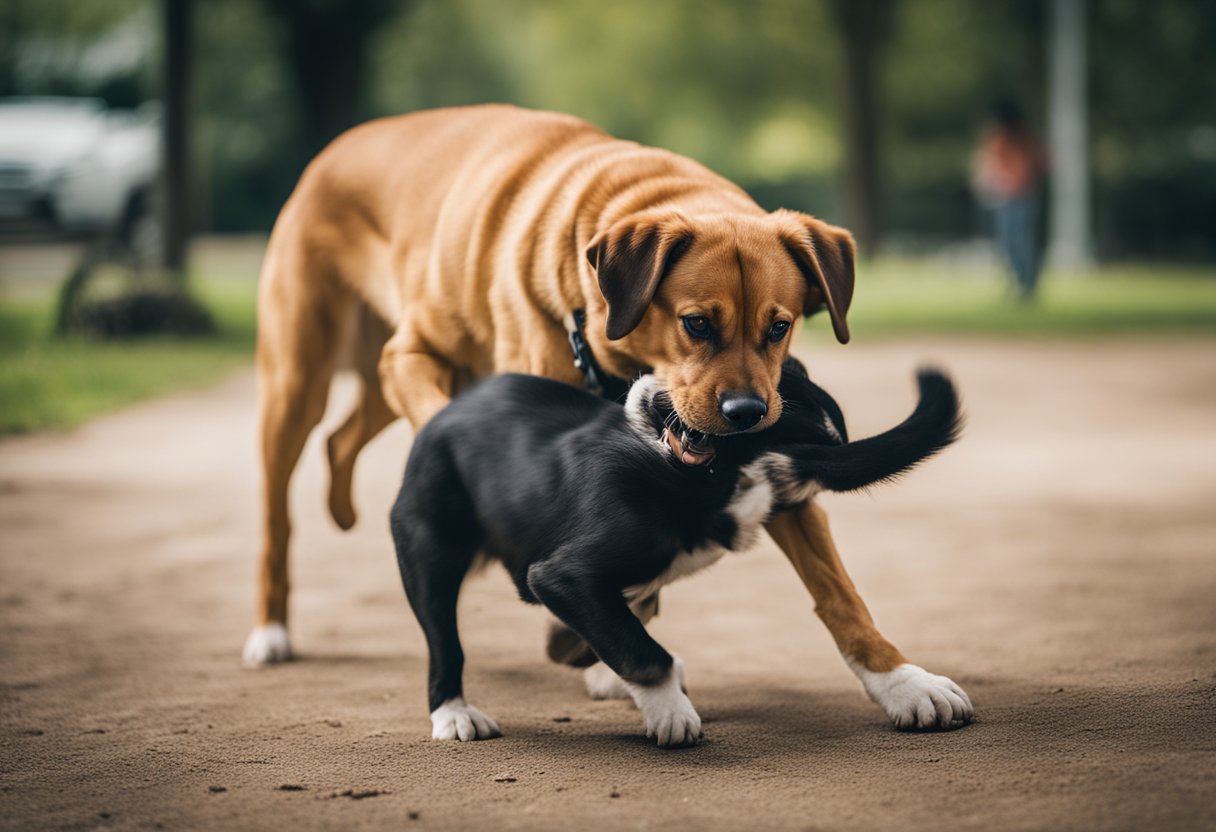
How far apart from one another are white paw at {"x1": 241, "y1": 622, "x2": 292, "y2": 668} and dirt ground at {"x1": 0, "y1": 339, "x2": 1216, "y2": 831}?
0.09m

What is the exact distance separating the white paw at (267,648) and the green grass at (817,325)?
5.67 metres

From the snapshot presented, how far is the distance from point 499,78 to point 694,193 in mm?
40702

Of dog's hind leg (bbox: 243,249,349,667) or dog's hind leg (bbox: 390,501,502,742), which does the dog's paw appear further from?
dog's hind leg (bbox: 243,249,349,667)

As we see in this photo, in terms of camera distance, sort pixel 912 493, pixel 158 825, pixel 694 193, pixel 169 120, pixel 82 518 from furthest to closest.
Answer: pixel 169 120
pixel 912 493
pixel 82 518
pixel 694 193
pixel 158 825

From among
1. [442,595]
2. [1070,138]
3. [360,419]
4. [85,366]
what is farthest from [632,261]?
[1070,138]

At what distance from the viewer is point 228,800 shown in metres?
3.57

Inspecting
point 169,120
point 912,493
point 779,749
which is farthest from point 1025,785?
point 169,120

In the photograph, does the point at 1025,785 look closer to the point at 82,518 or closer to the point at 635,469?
the point at 635,469

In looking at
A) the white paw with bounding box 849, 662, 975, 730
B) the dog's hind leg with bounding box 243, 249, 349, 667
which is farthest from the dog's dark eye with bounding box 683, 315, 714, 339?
the dog's hind leg with bounding box 243, 249, 349, 667

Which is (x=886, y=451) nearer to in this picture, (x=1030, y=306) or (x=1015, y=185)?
(x=1030, y=306)

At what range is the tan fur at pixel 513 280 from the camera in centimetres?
422

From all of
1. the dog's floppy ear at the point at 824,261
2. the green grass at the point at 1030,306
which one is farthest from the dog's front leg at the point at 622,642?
the green grass at the point at 1030,306

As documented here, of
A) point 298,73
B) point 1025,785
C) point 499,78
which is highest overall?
point 1025,785

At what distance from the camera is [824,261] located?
4.38 m
